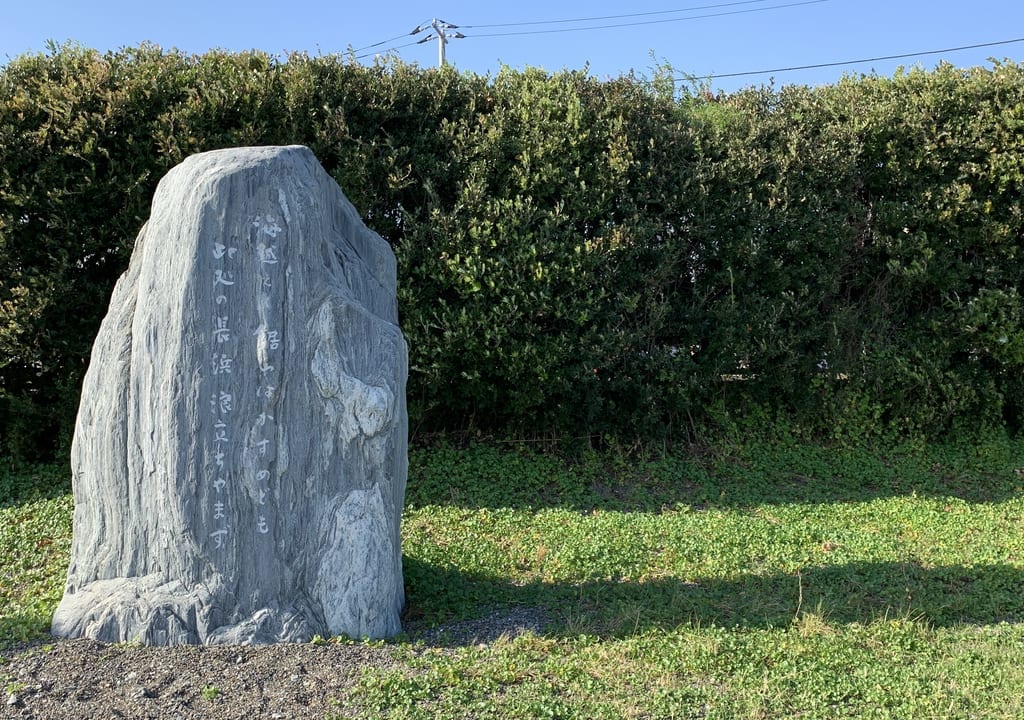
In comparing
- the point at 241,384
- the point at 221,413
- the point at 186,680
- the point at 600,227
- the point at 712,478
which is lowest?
the point at 186,680

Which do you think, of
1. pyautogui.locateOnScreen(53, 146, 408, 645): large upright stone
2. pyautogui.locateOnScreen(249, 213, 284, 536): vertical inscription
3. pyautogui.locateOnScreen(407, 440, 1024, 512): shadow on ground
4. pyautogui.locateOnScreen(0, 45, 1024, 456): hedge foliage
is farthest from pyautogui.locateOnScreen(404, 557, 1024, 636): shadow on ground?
pyautogui.locateOnScreen(0, 45, 1024, 456): hedge foliage

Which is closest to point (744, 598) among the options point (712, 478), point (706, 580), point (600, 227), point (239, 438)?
point (706, 580)

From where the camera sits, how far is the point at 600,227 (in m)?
8.17

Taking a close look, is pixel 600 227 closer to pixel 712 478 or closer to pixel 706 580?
pixel 712 478

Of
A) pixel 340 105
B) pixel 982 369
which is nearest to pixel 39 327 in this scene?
pixel 340 105

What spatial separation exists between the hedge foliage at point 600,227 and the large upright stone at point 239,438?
10.3ft

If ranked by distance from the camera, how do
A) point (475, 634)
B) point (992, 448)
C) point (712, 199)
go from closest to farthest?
point (475, 634)
point (712, 199)
point (992, 448)

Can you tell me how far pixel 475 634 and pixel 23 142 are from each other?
18.6 feet

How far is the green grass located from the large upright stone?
25.3 inches

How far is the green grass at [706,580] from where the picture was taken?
167 inches

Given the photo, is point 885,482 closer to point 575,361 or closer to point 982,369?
point 982,369

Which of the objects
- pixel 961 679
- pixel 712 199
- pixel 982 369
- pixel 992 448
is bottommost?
pixel 961 679

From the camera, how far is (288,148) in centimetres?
498

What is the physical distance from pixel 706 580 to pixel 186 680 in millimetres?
3383
